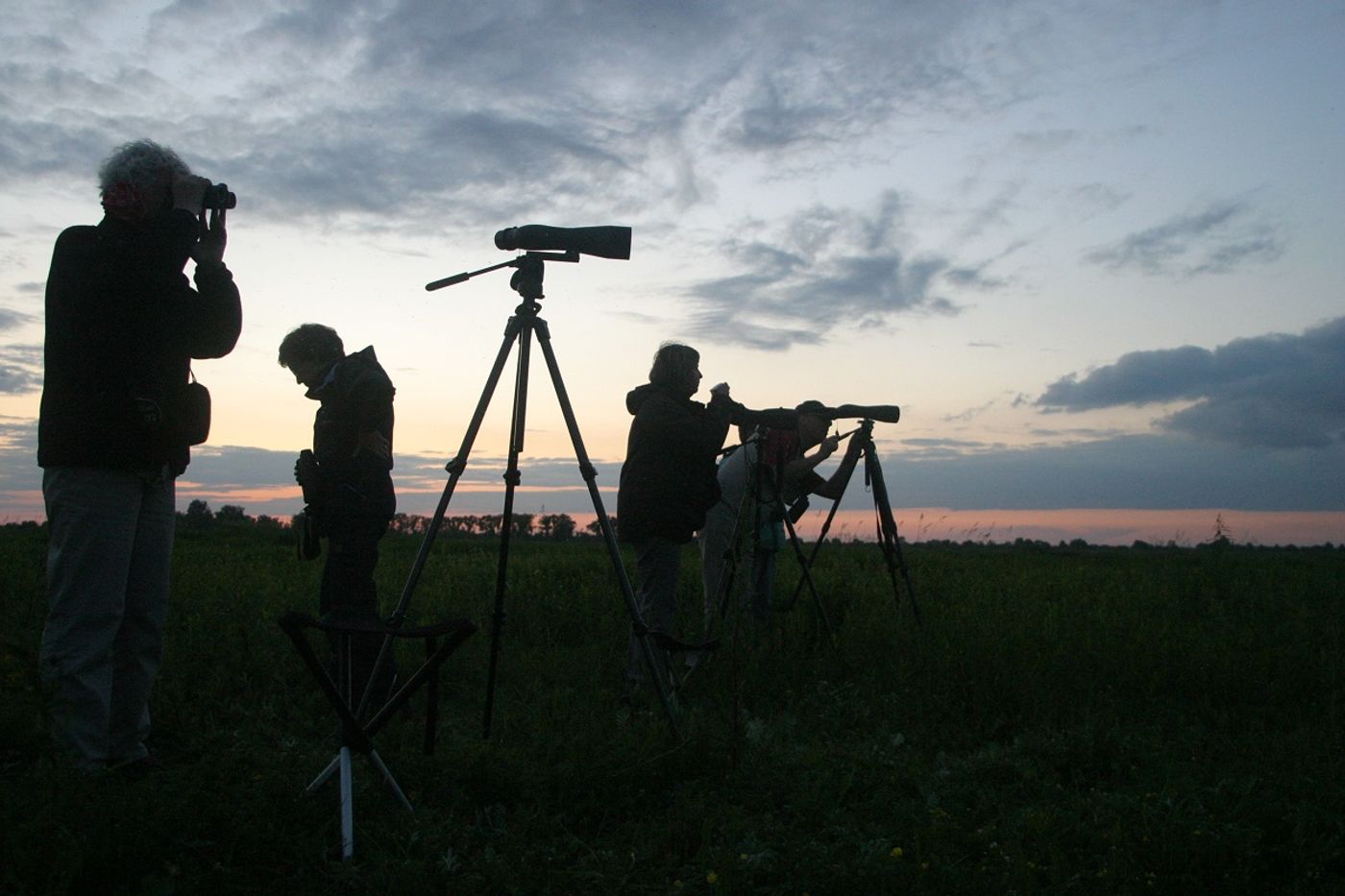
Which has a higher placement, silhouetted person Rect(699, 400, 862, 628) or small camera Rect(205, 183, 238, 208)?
small camera Rect(205, 183, 238, 208)

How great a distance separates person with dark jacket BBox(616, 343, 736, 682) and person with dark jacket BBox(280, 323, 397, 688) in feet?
4.65

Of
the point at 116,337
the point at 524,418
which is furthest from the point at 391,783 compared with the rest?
the point at 116,337

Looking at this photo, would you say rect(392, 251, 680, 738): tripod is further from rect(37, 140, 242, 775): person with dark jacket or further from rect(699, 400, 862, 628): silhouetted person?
rect(699, 400, 862, 628): silhouetted person

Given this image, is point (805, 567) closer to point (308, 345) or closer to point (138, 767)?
point (308, 345)

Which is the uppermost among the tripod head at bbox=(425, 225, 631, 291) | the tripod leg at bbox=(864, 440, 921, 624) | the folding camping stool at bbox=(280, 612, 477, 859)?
the tripod head at bbox=(425, 225, 631, 291)

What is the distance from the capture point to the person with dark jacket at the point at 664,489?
5.64 meters

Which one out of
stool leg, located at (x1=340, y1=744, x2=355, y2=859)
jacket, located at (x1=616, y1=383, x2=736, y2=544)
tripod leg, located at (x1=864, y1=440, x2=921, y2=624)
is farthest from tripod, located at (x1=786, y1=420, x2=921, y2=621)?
stool leg, located at (x1=340, y1=744, x2=355, y2=859)

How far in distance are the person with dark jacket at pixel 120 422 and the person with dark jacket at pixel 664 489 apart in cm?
256

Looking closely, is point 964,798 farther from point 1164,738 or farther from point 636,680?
point 636,680

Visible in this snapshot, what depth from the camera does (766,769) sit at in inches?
163

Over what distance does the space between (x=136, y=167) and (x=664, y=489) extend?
3.13 meters

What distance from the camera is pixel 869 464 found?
20.9ft

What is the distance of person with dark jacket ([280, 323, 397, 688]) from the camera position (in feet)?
16.8

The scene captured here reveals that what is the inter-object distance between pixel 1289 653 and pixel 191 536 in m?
16.6
